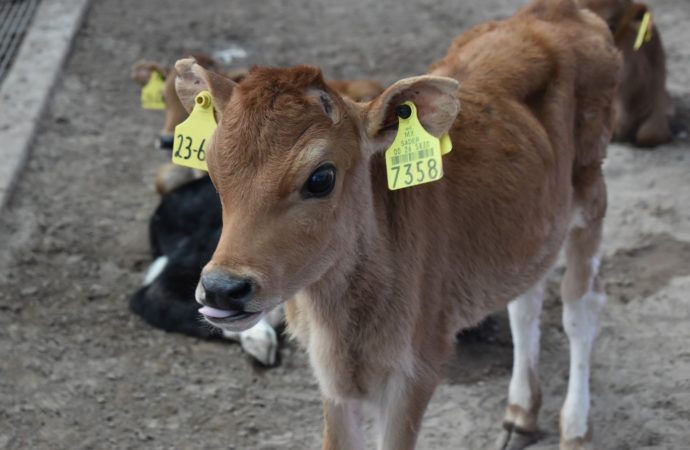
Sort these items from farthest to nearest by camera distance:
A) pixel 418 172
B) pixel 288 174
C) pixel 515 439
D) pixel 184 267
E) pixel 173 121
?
1. pixel 173 121
2. pixel 184 267
3. pixel 515 439
4. pixel 418 172
5. pixel 288 174

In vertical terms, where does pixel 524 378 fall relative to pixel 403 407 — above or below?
below

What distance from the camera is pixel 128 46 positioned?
9.39 m

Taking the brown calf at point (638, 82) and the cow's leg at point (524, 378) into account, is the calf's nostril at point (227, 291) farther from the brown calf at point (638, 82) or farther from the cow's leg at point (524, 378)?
the brown calf at point (638, 82)

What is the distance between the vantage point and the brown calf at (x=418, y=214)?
315cm

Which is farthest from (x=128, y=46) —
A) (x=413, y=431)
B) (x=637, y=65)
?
(x=413, y=431)

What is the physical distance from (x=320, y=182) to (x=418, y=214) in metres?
0.60

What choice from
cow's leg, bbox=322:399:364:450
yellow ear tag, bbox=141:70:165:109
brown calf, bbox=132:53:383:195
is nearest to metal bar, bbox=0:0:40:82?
yellow ear tag, bbox=141:70:165:109

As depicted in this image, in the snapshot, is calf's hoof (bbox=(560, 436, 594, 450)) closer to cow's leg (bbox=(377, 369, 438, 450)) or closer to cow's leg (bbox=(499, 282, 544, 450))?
cow's leg (bbox=(499, 282, 544, 450))

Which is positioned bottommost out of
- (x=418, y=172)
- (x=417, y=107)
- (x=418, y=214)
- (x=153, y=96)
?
(x=153, y=96)

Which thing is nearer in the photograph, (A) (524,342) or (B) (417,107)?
(B) (417,107)

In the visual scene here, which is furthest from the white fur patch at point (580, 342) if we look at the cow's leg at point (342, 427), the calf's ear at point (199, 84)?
Result: the calf's ear at point (199, 84)

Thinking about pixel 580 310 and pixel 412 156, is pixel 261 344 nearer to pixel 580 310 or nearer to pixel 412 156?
pixel 580 310

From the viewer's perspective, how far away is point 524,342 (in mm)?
4875

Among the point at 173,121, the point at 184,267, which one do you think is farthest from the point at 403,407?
the point at 173,121
